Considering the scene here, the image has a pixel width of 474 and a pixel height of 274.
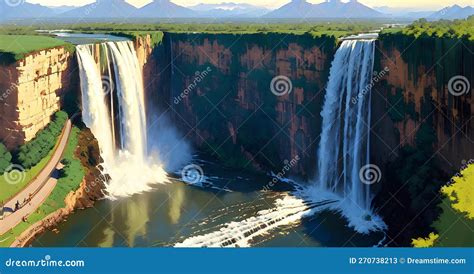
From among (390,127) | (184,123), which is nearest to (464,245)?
(390,127)

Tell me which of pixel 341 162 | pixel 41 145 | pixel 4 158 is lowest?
pixel 341 162

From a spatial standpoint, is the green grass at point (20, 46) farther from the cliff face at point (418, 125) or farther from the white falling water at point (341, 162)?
the cliff face at point (418, 125)

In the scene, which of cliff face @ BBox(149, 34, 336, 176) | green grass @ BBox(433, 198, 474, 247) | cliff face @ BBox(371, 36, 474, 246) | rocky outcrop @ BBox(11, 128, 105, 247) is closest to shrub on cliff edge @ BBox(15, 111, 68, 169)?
rocky outcrop @ BBox(11, 128, 105, 247)

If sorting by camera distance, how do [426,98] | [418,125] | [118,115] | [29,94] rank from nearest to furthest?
[426,98] < [418,125] < [29,94] < [118,115]

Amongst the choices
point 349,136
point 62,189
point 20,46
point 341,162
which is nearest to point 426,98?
point 349,136

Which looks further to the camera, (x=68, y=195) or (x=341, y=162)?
(x=341, y=162)

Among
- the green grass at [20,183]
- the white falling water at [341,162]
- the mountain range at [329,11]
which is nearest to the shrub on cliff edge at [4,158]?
the green grass at [20,183]

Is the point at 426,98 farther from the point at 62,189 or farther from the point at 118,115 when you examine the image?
the point at 118,115
